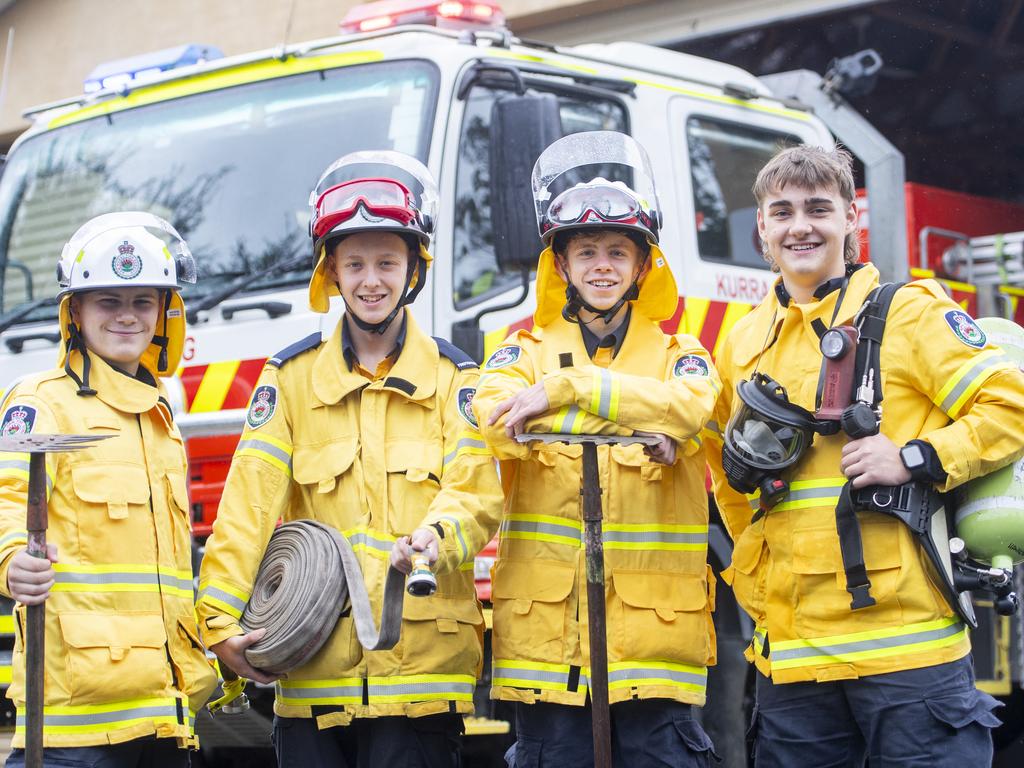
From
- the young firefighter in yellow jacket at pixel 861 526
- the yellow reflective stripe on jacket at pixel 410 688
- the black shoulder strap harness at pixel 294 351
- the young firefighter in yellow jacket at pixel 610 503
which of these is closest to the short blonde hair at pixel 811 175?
the young firefighter in yellow jacket at pixel 861 526

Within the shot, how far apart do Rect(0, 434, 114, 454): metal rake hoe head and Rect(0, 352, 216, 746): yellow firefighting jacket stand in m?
0.19

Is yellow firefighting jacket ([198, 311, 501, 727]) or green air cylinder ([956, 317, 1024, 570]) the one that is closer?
green air cylinder ([956, 317, 1024, 570])

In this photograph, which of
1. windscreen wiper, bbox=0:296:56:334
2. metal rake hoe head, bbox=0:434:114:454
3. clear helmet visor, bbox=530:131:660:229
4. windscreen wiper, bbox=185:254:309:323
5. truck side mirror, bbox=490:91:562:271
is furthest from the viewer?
windscreen wiper, bbox=0:296:56:334

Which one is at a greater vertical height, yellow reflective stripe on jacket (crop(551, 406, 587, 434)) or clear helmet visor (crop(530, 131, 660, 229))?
clear helmet visor (crop(530, 131, 660, 229))

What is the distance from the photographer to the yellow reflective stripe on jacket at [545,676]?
134 inches

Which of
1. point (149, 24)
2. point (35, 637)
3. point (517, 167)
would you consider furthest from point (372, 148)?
point (149, 24)

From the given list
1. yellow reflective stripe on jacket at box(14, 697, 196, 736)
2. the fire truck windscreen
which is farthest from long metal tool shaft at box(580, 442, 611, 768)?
the fire truck windscreen

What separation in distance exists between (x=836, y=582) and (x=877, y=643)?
0.16 metres

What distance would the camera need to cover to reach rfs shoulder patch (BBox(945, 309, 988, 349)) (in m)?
3.31

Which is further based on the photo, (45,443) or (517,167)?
(517,167)

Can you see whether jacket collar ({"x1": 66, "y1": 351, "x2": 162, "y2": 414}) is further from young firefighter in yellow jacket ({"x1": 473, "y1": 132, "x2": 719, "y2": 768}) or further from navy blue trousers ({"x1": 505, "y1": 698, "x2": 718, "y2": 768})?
navy blue trousers ({"x1": 505, "y1": 698, "x2": 718, "y2": 768})

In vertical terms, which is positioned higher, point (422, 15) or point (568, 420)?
point (422, 15)

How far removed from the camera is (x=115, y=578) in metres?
3.49

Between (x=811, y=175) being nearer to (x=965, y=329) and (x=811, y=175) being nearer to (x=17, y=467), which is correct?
(x=965, y=329)
